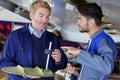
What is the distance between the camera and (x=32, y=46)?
193 cm

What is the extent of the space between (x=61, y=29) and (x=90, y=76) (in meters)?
2.04

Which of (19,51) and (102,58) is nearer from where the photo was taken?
(102,58)

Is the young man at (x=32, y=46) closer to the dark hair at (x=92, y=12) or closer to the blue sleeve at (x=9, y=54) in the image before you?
the blue sleeve at (x=9, y=54)

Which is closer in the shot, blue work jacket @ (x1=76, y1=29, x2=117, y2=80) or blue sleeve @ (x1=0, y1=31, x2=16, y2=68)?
blue work jacket @ (x1=76, y1=29, x2=117, y2=80)

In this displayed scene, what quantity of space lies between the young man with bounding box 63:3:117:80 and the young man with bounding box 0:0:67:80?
191mm

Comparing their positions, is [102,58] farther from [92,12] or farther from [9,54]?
[9,54]

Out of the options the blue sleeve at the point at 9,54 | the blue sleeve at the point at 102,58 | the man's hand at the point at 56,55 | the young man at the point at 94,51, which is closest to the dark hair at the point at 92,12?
the young man at the point at 94,51

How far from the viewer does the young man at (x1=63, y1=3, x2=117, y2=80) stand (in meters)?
1.72

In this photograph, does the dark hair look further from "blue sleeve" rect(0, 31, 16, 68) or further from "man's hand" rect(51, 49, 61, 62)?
"blue sleeve" rect(0, 31, 16, 68)

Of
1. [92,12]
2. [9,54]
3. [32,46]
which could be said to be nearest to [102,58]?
[92,12]

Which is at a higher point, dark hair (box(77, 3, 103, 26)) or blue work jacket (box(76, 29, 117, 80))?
dark hair (box(77, 3, 103, 26))

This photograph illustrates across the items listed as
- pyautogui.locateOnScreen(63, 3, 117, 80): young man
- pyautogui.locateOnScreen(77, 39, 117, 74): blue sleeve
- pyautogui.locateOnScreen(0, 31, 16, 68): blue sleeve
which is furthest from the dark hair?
pyautogui.locateOnScreen(0, 31, 16, 68): blue sleeve

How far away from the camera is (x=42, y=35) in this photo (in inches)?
77.7

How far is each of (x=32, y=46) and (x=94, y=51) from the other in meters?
0.37
